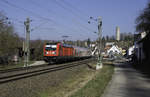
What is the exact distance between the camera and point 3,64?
108 ft

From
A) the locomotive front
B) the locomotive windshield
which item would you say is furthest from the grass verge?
the locomotive windshield

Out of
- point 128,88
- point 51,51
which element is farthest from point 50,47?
point 128,88

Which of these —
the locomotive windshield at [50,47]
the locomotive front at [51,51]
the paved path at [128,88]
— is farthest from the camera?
the locomotive windshield at [50,47]

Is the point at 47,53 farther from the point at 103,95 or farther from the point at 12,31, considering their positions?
the point at 103,95

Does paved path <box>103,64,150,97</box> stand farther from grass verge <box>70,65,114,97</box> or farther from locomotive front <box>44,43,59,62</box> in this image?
locomotive front <box>44,43,59,62</box>

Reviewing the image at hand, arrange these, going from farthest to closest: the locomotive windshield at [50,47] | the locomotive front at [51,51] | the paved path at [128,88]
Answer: the locomotive windshield at [50,47] < the locomotive front at [51,51] < the paved path at [128,88]

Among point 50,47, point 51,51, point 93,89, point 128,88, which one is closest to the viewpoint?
point 93,89

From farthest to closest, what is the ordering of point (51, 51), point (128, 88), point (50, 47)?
1. point (50, 47)
2. point (51, 51)
3. point (128, 88)

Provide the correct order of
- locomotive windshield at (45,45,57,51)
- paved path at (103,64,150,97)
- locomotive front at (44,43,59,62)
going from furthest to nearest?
1. locomotive windshield at (45,45,57,51)
2. locomotive front at (44,43,59,62)
3. paved path at (103,64,150,97)

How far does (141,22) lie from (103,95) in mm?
19403

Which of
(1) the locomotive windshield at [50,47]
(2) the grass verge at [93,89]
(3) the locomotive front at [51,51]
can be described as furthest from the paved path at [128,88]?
(1) the locomotive windshield at [50,47]

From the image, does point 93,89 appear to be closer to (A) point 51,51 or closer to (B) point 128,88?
(B) point 128,88

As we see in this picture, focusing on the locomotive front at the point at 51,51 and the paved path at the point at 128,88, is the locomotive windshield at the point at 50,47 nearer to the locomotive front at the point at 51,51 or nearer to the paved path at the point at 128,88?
the locomotive front at the point at 51,51

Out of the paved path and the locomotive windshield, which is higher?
the locomotive windshield
